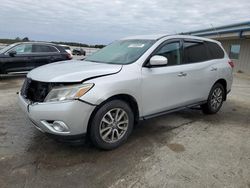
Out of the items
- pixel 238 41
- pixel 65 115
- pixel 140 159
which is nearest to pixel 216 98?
pixel 140 159

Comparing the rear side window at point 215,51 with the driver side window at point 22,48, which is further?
the driver side window at point 22,48

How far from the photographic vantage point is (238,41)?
18094 millimetres

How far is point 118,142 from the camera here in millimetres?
3754

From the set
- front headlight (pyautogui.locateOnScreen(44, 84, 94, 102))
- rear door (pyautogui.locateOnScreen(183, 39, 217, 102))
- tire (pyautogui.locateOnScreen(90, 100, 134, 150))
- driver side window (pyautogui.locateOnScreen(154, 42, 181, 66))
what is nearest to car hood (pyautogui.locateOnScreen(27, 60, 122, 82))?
front headlight (pyautogui.locateOnScreen(44, 84, 94, 102))

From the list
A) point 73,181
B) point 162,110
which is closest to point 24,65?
point 162,110

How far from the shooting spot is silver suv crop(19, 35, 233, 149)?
3.24 metres

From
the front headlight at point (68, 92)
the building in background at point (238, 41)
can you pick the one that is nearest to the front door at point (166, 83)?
the front headlight at point (68, 92)

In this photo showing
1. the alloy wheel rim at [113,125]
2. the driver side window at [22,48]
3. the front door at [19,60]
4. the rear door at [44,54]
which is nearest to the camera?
the alloy wheel rim at [113,125]

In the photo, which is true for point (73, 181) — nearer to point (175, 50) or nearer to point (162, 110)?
point (162, 110)

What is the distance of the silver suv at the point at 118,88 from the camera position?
10.6ft

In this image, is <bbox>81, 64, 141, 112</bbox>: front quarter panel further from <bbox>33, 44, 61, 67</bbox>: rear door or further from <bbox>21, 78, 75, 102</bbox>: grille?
<bbox>33, 44, 61, 67</bbox>: rear door

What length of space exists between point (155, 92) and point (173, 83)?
0.49m

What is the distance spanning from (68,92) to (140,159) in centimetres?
134

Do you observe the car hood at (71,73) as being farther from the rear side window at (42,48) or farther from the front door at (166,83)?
the rear side window at (42,48)
